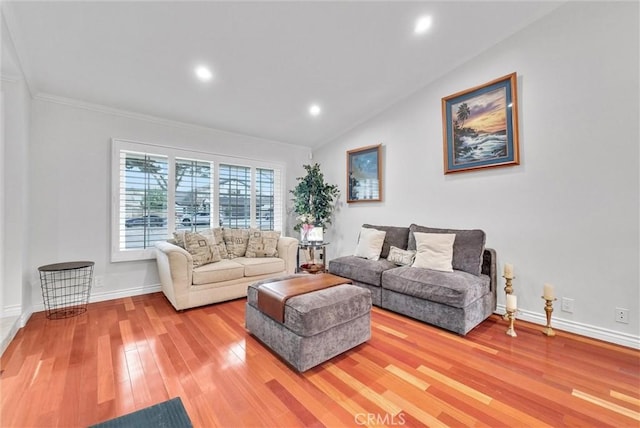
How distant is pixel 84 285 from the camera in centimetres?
317

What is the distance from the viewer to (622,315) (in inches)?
89.3

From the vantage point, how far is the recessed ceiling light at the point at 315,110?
3.92 metres

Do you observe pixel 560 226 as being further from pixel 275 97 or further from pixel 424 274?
pixel 275 97

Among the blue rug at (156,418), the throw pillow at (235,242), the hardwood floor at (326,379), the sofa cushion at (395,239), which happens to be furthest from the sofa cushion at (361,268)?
the blue rug at (156,418)

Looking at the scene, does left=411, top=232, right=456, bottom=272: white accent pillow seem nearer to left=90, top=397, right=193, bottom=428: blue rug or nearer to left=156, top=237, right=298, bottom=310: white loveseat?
left=156, top=237, right=298, bottom=310: white loveseat

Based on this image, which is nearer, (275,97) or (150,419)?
(150,419)

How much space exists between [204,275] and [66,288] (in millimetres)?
1610

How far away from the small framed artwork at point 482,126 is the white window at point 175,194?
9.81 feet

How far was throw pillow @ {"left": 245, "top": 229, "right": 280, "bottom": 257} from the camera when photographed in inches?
153

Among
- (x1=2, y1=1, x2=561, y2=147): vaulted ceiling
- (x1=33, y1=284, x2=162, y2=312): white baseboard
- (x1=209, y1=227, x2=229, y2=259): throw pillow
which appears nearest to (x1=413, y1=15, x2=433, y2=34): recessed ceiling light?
(x1=2, y1=1, x2=561, y2=147): vaulted ceiling

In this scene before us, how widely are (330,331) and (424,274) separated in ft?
4.26

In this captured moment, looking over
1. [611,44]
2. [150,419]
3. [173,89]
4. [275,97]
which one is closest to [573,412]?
[150,419]

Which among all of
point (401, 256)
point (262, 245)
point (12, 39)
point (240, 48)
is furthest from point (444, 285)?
point (12, 39)

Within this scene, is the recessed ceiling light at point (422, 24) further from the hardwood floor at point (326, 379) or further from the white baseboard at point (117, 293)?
the white baseboard at point (117, 293)
